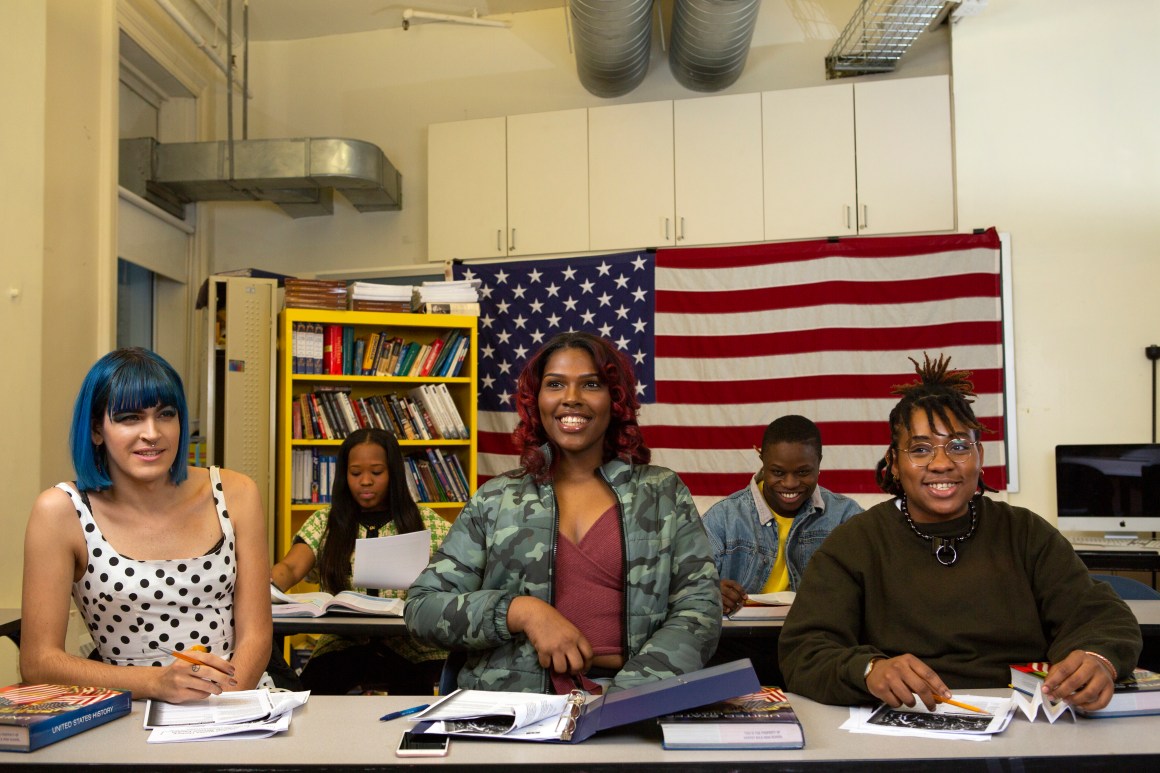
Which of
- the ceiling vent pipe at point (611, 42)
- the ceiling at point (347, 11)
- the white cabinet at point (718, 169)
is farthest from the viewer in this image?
the ceiling at point (347, 11)

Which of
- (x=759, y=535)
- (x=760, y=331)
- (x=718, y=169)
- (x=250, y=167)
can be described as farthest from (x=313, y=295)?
(x=759, y=535)

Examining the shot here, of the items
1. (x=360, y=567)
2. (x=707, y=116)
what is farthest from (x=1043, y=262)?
(x=360, y=567)

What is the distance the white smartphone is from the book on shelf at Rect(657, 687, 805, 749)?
31 cm

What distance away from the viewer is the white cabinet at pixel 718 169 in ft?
16.4

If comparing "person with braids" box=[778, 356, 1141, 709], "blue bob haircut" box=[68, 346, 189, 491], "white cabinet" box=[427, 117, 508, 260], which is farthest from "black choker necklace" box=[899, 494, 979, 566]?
"white cabinet" box=[427, 117, 508, 260]

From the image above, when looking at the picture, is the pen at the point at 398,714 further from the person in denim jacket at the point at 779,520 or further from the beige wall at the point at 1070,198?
the beige wall at the point at 1070,198

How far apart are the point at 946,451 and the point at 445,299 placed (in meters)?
3.49

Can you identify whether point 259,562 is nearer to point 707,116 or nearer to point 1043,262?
point 707,116

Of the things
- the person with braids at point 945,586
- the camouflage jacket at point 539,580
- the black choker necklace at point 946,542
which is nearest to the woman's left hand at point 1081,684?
the person with braids at point 945,586

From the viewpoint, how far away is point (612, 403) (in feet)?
6.72

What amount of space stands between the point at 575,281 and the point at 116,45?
8.11ft

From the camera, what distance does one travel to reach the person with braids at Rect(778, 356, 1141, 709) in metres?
1.75

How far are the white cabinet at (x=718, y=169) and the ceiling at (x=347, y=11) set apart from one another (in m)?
1.25

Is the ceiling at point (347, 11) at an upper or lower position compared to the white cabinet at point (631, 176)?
upper
